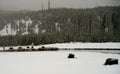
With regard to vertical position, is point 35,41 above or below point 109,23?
below

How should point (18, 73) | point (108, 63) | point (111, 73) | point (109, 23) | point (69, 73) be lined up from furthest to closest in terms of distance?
point (109, 23), point (108, 63), point (18, 73), point (69, 73), point (111, 73)

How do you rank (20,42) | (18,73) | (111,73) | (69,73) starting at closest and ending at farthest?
(111,73) < (69,73) < (18,73) < (20,42)

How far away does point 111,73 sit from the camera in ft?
60.8

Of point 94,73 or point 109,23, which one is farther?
point 109,23

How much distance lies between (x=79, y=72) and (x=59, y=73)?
5.99ft

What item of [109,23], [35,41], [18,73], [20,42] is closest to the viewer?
[18,73]

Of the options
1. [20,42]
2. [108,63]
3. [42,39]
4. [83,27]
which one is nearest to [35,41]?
[42,39]

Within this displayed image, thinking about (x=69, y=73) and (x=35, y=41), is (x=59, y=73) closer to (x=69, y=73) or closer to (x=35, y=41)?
(x=69, y=73)

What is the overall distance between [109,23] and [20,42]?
9077 cm

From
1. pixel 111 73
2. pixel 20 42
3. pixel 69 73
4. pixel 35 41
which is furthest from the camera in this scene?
pixel 20 42

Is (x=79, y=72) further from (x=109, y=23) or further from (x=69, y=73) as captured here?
(x=109, y=23)

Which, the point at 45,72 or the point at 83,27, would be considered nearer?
the point at 45,72

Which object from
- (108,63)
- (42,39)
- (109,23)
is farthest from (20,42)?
(108,63)

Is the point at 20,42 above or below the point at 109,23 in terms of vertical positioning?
below
